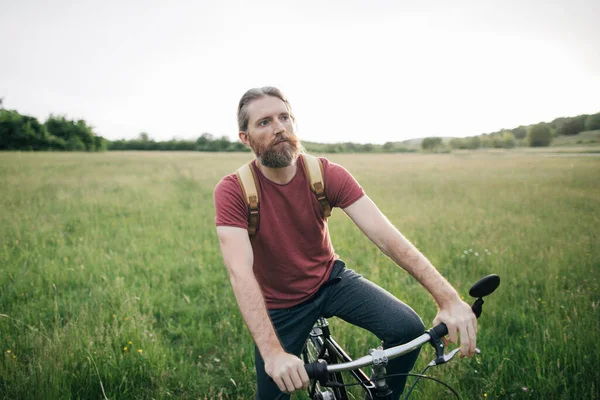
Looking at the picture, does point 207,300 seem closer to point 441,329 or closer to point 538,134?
point 441,329

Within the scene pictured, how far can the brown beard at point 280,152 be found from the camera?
7.43 feet

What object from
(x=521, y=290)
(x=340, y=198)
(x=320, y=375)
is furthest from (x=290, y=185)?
(x=521, y=290)

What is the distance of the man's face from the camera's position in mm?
2271

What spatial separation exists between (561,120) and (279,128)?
12.4 metres

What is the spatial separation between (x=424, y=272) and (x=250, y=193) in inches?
50.1

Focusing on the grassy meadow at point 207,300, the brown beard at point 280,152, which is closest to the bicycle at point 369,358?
the grassy meadow at point 207,300

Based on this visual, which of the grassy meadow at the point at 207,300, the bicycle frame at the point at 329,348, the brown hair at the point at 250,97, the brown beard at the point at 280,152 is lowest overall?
the grassy meadow at the point at 207,300

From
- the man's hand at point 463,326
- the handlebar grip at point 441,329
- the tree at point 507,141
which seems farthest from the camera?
the tree at point 507,141

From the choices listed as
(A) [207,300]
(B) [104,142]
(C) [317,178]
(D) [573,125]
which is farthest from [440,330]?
(B) [104,142]

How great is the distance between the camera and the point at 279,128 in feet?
7.64

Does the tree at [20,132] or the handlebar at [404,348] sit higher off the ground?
the tree at [20,132]

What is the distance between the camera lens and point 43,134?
215ft

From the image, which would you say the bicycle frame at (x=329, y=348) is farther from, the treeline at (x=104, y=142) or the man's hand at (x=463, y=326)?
the treeline at (x=104, y=142)

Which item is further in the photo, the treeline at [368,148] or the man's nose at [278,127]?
the treeline at [368,148]
